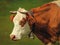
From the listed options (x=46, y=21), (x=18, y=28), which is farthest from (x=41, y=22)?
(x=18, y=28)

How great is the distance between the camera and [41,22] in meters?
1.23

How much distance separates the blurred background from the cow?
1.4 inches

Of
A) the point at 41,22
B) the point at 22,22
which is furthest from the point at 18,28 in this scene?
the point at 41,22

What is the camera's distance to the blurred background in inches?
49.4

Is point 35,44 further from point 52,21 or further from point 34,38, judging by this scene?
point 52,21

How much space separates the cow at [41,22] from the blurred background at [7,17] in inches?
1.4

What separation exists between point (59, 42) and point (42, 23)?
6.3 inches

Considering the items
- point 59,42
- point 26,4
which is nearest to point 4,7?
point 26,4

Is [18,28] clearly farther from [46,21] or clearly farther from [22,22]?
[46,21]

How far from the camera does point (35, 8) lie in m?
1.24

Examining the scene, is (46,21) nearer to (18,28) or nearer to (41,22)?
(41,22)

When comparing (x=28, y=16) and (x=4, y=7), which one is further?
(x=4, y=7)

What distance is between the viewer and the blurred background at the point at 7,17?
1.25 meters

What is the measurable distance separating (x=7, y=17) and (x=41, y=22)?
0.23 m
